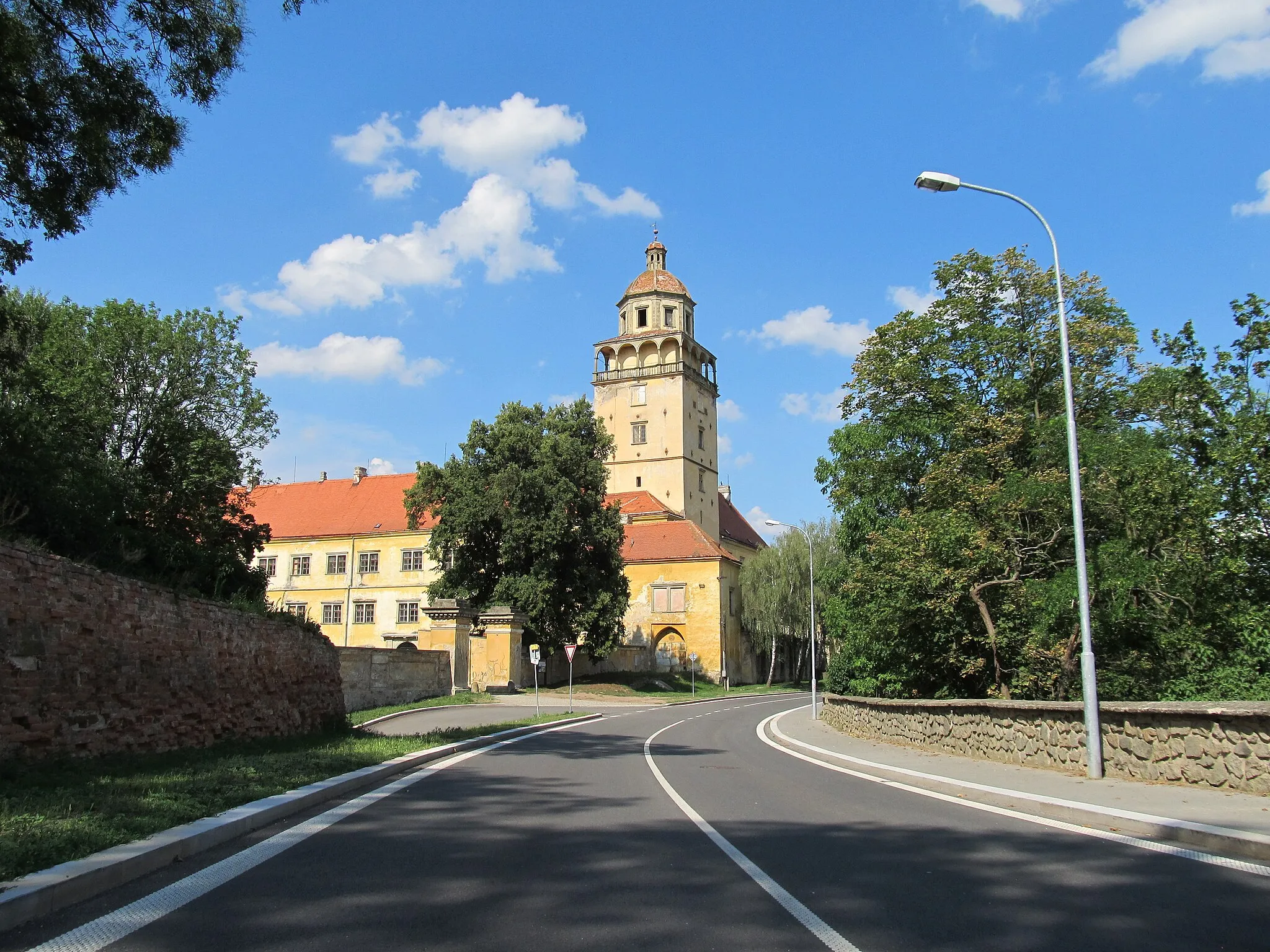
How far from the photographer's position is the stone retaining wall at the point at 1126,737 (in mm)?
10281

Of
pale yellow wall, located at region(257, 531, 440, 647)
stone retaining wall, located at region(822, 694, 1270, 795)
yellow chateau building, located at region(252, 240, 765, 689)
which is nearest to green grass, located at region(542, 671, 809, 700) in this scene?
yellow chateau building, located at region(252, 240, 765, 689)

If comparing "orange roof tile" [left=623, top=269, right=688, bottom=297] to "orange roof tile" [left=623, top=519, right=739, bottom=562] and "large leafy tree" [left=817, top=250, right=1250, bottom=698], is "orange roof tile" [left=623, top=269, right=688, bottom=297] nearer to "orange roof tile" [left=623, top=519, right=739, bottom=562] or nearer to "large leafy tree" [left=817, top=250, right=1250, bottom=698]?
"orange roof tile" [left=623, top=519, right=739, bottom=562]

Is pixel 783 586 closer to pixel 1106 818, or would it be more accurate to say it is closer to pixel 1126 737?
pixel 1126 737

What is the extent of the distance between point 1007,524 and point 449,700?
25.2m

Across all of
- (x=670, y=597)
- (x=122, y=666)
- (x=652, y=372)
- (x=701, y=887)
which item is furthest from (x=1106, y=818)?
(x=652, y=372)

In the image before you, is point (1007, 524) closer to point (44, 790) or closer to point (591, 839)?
point (591, 839)

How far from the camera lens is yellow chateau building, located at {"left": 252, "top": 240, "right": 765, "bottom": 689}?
66312 millimetres

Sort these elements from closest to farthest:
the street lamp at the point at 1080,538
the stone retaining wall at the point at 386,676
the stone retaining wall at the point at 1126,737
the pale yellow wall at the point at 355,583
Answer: the stone retaining wall at the point at 1126,737
the street lamp at the point at 1080,538
the stone retaining wall at the point at 386,676
the pale yellow wall at the point at 355,583

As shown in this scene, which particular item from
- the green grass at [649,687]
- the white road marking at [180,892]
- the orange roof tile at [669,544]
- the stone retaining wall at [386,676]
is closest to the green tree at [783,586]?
the orange roof tile at [669,544]

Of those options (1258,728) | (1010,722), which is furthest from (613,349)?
(1258,728)

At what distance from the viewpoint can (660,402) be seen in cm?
7712

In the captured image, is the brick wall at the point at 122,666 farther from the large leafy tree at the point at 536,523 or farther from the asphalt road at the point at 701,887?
the large leafy tree at the point at 536,523

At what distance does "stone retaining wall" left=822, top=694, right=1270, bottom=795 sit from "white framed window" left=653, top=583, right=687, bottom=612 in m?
46.3

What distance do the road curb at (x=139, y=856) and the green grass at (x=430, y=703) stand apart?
19.1 meters
